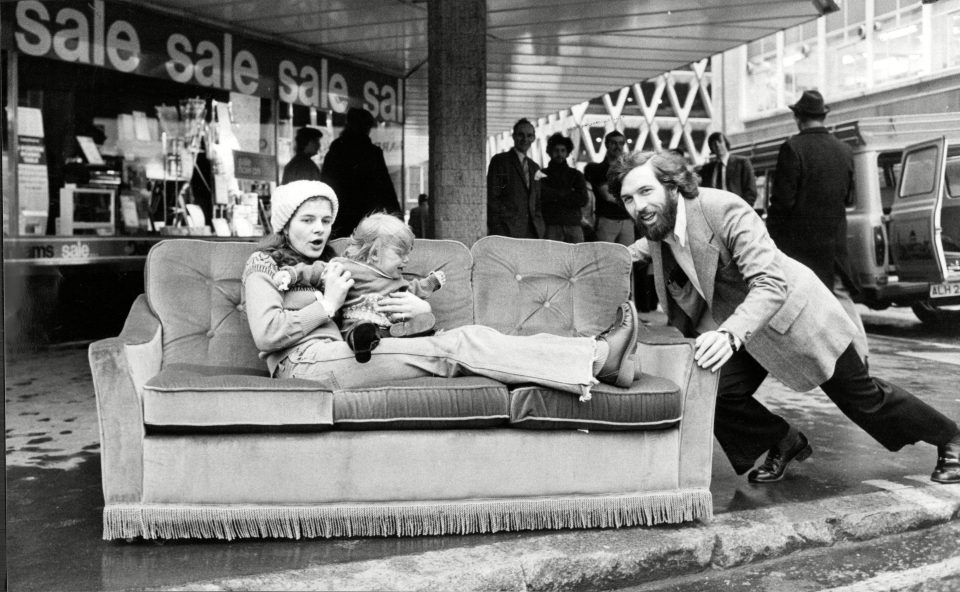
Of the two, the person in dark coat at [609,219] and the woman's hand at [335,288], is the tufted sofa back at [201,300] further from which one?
the person in dark coat at [609,219]

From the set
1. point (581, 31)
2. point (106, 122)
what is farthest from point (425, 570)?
point (581, 31)

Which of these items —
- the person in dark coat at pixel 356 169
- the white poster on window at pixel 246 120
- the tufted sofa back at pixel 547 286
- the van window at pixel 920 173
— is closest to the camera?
the tufted sofa back at pixel 547 286

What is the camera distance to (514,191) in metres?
8.37

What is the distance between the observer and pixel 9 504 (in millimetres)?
3656

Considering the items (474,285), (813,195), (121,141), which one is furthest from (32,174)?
(813,195)

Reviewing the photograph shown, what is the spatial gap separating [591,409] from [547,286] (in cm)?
117

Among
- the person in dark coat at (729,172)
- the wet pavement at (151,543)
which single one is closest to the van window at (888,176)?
the person in dark coat at (729,172)

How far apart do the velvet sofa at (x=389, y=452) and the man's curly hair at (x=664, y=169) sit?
587mm

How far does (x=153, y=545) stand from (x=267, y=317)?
87cm

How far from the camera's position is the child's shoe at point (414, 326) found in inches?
148

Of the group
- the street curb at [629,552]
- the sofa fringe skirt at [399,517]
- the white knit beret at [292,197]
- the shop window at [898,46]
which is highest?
the shop window at [898,46]

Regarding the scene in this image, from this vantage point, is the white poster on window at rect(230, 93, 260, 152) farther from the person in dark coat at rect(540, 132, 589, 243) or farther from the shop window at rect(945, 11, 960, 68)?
the shop window at rect(945, 11, 960, 68)

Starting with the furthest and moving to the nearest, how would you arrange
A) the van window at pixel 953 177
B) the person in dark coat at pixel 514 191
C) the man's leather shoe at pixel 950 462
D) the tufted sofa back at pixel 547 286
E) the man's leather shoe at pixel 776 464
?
the person in dark coat at pixel 514 191 → the van window at pixel 953 177 → the tufted sofa back at pixel 547 286 → the man's leather shoe at pixel 776 464 → the man's leather shoe at pixel 950 462

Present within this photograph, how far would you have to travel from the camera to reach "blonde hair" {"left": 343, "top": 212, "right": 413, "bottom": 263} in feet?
12.2
